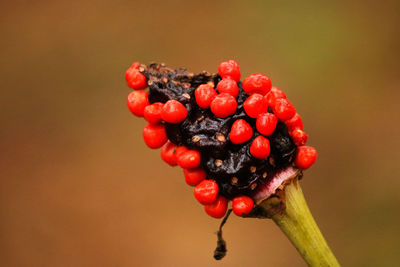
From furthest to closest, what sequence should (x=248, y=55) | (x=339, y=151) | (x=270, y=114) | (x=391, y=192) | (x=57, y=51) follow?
(x=57, y=51), (x=248, y=55), (x=339, y=151), (x=391, y=192), (x=270, y=114)

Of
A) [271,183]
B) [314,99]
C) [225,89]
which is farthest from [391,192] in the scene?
[225,89]

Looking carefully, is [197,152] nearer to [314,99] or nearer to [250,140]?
[250,140]

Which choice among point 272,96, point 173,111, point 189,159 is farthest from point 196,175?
point 272,96

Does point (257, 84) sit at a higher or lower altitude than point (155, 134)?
higher

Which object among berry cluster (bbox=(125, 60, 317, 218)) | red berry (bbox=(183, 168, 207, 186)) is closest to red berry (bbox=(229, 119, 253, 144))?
berry cluster (bbox=(125, 60, 317, 218))

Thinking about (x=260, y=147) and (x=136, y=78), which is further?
(x=136, y=78)

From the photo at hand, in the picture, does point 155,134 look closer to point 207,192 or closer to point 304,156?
point 207,192

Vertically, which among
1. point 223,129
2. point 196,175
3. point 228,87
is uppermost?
point 228,87
